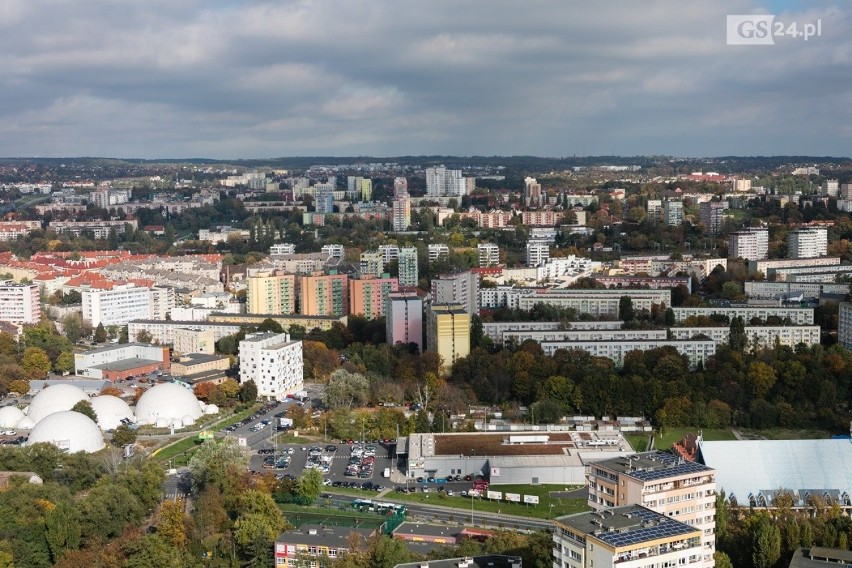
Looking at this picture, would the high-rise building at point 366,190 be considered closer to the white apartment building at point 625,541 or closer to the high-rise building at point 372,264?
the high-rise building at point 372,264

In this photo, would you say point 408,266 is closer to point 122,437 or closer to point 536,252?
point 536,252

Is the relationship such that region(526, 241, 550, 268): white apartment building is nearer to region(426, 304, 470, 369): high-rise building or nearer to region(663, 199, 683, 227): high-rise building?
region(663, 199, 683, 227): high-rise building

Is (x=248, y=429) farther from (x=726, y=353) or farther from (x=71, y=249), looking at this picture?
(x=71, y=249)

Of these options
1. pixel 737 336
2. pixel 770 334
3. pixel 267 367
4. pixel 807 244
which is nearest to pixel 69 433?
pixel 267 367

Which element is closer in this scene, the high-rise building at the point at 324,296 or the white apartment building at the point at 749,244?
the high-rise building at the point at 324,296

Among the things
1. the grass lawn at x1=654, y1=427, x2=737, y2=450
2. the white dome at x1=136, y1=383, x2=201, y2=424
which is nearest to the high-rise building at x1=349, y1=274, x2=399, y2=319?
the white dome at x1=136, y1=383, x2=201, y2=424

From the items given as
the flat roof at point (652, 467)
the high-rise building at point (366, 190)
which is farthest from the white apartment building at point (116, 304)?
the high-rise building at point (366, 190)

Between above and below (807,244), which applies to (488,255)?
below
